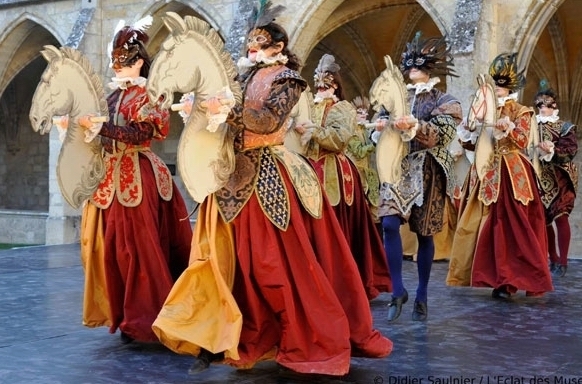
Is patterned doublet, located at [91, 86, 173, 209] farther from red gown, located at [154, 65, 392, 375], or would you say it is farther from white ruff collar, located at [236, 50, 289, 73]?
red gown, located at [154, 65, 392, 375]

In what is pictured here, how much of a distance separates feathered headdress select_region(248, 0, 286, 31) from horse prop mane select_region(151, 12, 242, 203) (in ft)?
1.26

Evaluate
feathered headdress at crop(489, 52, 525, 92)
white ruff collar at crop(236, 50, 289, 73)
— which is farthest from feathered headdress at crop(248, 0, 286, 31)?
feathered headdress at crop(489, 52, 525, 92)

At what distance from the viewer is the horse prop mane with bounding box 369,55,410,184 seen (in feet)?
16.2

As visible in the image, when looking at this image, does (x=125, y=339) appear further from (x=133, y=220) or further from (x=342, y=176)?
(x=342, y=176)

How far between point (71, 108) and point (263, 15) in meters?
1.10

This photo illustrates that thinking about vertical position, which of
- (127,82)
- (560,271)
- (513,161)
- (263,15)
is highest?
(263,15)

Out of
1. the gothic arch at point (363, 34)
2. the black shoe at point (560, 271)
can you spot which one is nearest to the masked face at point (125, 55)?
the black shoe at point (560, 271)

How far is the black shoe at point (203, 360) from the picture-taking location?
3941mm

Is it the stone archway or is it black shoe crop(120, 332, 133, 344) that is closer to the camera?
black shoe crop(120, 332, 133, 344)

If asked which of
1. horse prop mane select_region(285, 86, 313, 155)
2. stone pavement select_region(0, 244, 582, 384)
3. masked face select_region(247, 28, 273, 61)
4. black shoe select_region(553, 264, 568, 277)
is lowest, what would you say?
stone pavement select_region(0, 244, 582, 384)

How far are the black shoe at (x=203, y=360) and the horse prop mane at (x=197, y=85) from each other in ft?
2.23

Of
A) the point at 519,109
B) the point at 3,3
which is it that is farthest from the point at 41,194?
the point at 519,109

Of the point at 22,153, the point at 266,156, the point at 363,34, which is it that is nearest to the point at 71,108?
the point at 266,156

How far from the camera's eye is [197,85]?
3.86 m
